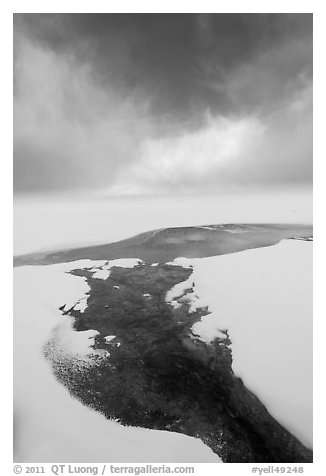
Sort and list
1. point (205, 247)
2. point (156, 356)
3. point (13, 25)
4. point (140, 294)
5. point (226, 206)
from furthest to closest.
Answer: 1. point (226, 206)
2. point (205, 247)
3. point (140, 294)
4. point (13, 25)
5. point (156, 356)

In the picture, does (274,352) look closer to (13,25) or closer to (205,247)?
→ (205,247)

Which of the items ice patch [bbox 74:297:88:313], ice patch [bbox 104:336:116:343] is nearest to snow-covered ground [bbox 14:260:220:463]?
ice patch [bbox 104:336:116:343]

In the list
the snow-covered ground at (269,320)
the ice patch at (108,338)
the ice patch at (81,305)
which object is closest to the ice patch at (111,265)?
the ice patch at (81,305)

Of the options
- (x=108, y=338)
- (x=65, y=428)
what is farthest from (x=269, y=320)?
(x=65, y=428)

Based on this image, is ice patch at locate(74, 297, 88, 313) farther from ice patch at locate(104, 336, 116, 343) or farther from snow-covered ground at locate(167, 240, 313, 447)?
snow-covered ground at locate(167, 240, 313, 447)

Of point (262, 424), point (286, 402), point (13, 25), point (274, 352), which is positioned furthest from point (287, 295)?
point (13, 25)

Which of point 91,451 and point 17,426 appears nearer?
point 91,451

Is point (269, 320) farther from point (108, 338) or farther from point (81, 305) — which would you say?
point (81, 305)
